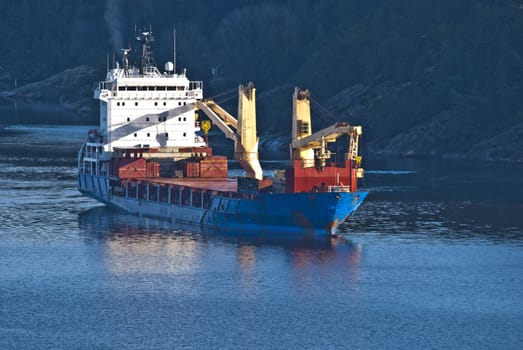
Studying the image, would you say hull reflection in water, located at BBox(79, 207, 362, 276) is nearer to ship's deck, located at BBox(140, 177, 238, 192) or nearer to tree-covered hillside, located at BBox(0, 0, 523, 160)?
ship's deck, located at BBox(140, 177, 238, 192)

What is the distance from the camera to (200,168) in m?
96.8

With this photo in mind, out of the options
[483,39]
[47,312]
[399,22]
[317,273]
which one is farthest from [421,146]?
[47,312]

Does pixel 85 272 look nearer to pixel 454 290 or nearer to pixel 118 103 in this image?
pixel 454 290

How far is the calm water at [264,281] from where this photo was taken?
58969mm

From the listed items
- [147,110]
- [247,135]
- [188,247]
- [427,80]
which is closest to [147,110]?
[147,110]

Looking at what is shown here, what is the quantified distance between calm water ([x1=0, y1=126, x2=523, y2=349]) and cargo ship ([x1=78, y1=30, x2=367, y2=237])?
6.14 ft

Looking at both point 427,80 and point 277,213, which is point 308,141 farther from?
point 427,80

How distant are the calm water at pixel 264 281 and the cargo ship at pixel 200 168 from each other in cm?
187

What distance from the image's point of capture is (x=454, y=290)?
6744 centimetres

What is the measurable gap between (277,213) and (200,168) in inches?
639

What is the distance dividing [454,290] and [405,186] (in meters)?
45.8

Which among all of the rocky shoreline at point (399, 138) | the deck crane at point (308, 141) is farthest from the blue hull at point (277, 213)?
the rocky shoreline at point (399, 138)

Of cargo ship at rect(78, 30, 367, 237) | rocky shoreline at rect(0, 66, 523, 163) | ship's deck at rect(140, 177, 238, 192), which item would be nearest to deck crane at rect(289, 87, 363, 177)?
cargo ship at rect(78, 30, 367, 237)

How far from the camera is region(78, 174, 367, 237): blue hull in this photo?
79.7 meters
